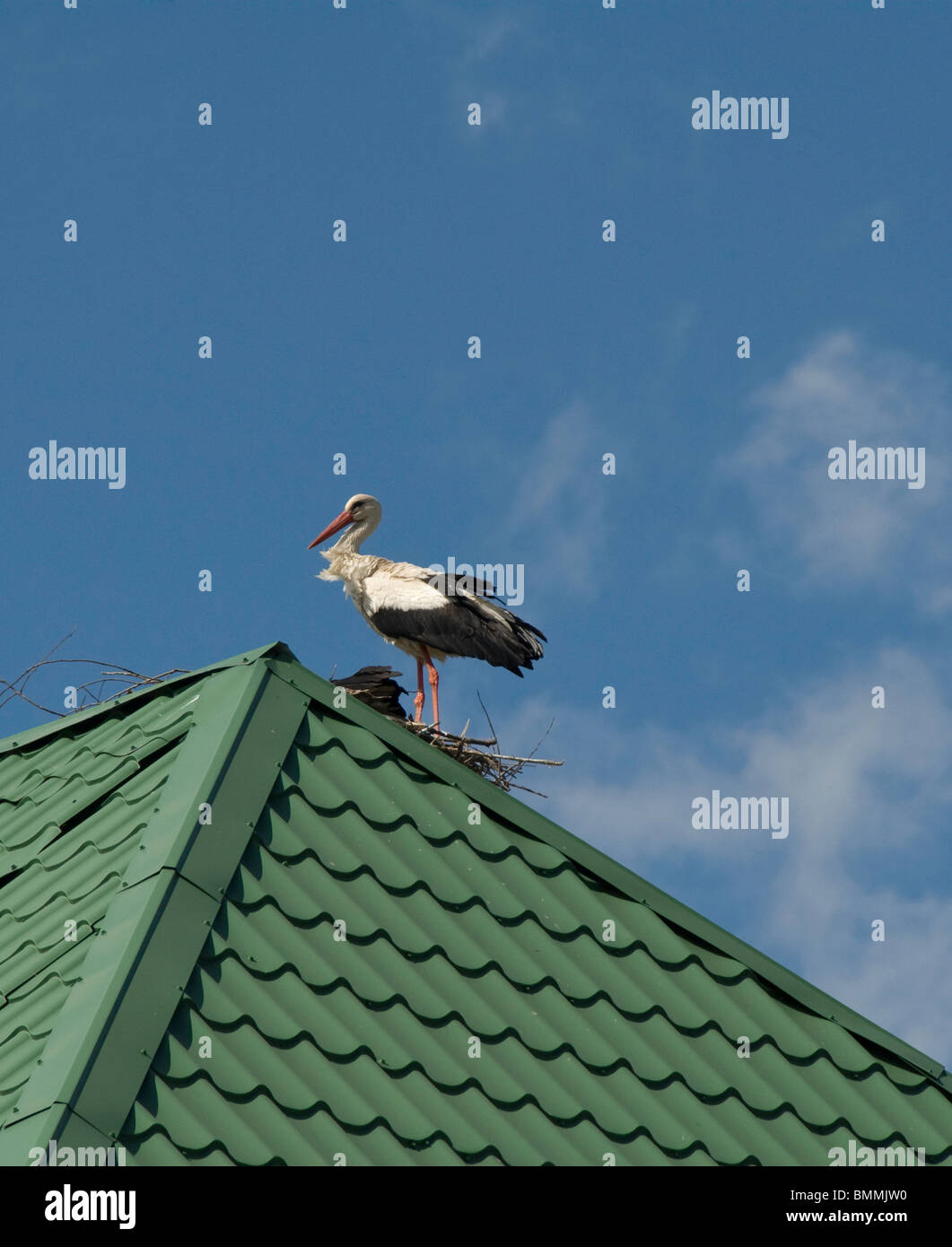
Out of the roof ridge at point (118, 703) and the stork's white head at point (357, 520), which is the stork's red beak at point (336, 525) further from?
the roof ridge at point (118, 703)

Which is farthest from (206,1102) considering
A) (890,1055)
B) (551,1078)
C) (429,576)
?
(429,576)

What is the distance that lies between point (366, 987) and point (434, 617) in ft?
22.2

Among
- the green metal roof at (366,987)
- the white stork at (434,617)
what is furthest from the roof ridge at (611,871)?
the white stork at (434,617)

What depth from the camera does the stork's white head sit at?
48.6 ft

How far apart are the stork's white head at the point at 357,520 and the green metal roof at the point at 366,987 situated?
674cm

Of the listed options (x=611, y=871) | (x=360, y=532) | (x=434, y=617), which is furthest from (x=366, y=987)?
(x=360, y=532)

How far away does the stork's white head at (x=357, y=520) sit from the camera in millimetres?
14820

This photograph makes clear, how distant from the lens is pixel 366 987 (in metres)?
6.49

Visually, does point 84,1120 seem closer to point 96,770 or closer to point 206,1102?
point 206,1102

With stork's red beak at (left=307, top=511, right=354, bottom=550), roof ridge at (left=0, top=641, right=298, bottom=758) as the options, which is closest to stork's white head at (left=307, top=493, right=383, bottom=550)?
stork's red beak at (left=307, top=511, right=354, bottom=550)

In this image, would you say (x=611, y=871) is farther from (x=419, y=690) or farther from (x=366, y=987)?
(x=419, y=690)

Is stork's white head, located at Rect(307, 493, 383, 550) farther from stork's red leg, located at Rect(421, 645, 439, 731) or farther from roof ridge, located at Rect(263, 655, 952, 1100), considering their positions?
roof ridge, located at Rect(263, 655, 952, 1100)

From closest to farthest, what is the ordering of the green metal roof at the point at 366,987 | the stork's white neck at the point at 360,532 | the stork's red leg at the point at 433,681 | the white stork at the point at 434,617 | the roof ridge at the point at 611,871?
the green metal roof at the point at 366,987 < the roof ridge at the point at 611,871 < the white stork at the point at 434,617 < the stork's red leg at the point at 433,681 < the stork's white neck at the point at 360,532
